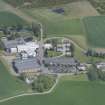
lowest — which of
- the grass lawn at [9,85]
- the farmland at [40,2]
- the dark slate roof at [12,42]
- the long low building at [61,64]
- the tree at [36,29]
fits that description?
the grass lawn at [9,85]

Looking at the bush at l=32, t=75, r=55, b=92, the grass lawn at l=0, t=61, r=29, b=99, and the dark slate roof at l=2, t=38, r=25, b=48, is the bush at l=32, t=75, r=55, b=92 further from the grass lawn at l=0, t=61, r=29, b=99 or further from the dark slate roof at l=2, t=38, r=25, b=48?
the dark slate roof at l=2, t=38, r=25, b=48

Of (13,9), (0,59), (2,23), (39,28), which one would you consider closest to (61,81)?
(0,59)

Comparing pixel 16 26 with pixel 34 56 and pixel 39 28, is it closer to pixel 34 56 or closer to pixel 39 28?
pixel 39 28

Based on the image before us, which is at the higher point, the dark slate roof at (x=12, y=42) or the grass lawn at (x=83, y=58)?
the dark slate roof at (x=12, y=42)

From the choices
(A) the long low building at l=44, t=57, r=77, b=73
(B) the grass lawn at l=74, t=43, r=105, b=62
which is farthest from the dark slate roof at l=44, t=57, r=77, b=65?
(B) the grass lawn at l=74, t=43, r=105, b=62

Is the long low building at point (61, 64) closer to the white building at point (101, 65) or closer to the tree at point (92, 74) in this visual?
the tree at point (92, 74)

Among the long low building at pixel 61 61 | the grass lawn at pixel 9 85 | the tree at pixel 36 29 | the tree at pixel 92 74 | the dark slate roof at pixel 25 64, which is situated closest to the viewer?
the grass lawn at pixel 9 85

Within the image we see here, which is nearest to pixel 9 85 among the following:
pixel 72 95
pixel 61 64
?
pixel 72 95

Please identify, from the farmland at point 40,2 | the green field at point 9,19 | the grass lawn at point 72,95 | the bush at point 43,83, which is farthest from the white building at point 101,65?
the farmland at point 40,2
